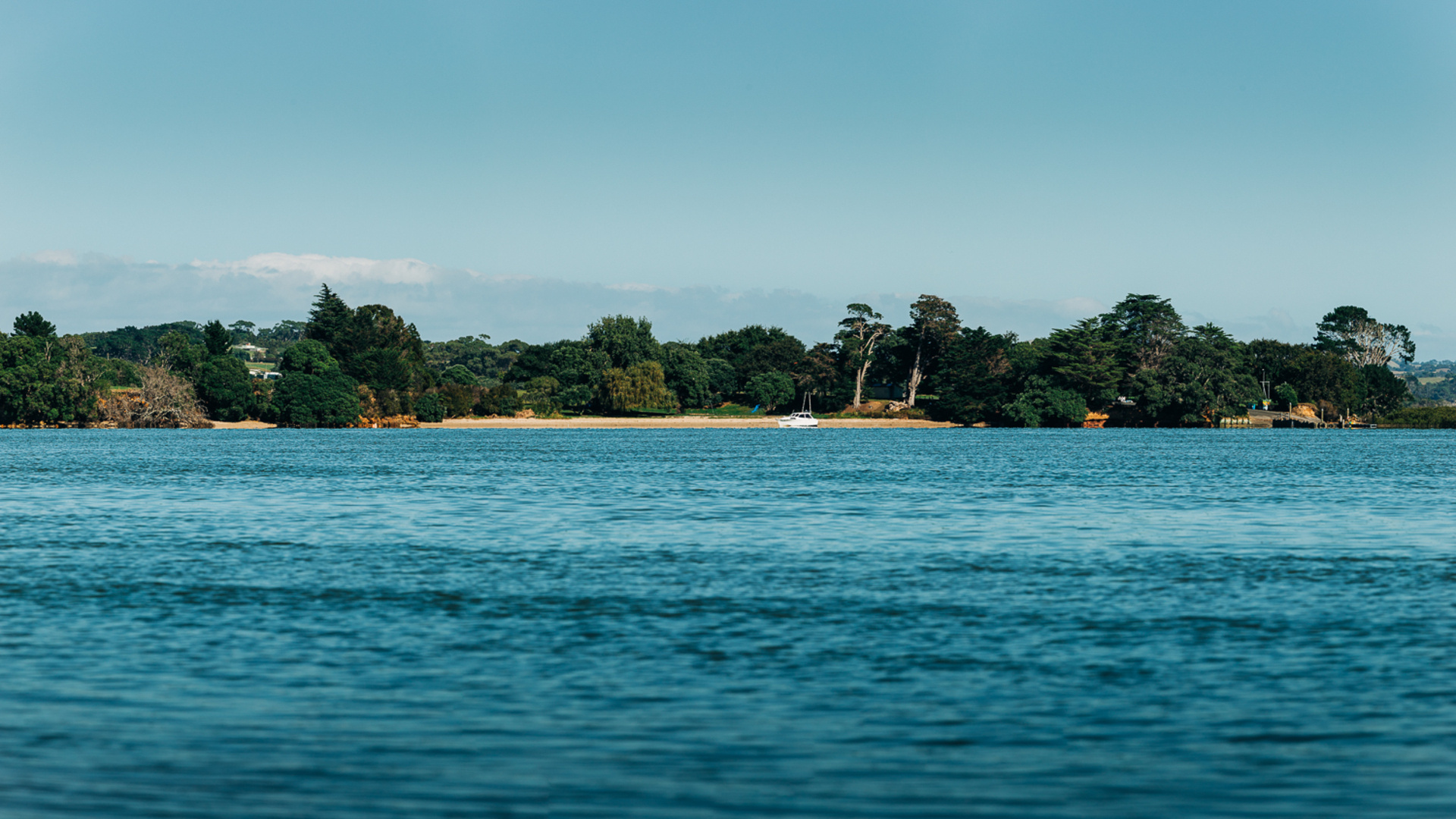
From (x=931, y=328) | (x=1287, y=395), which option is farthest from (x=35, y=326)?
(x=1287, y=395)

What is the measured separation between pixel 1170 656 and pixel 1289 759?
4925 millimetres

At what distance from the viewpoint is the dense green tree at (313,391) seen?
531 feet

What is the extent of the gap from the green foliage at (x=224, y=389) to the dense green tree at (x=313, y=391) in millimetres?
4186

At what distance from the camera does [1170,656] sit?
677 inches

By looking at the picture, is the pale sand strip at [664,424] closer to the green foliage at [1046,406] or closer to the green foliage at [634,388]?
A: the green foliage at [634,388]

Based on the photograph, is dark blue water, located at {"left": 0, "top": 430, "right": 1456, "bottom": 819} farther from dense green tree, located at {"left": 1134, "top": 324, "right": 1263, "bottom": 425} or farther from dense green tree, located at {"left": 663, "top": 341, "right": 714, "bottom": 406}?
dense green tree, located at {"left": 663, "top": 341, "right": 714, "bottom": 406}

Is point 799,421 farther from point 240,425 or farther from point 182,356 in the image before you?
point 182,356

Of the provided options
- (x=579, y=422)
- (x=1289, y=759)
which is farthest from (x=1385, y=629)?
(x=579, y=422)

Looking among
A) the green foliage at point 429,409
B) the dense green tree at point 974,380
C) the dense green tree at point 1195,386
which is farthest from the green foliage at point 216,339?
the dense green tree at point 1195,386

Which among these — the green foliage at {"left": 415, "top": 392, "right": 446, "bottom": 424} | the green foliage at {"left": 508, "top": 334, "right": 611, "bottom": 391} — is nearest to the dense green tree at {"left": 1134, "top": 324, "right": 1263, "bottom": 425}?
the green foliage at {"left": 508, "top": 334, "right": 611, "bottom": 391}

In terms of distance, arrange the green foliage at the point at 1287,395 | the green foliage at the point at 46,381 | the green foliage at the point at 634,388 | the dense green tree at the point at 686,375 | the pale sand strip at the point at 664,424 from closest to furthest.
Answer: the green foliage at the point at 46,381, the pale sand strip at the point at 664,424, the green foliage at the point at 634,388, the green foliage at the point at 1287,395, the dense green tree at the point at 686,375

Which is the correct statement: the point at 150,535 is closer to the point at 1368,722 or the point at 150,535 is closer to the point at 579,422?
the point at 1368,722

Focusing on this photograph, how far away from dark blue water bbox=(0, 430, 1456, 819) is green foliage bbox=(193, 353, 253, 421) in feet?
417

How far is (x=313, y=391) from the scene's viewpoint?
16175cm
